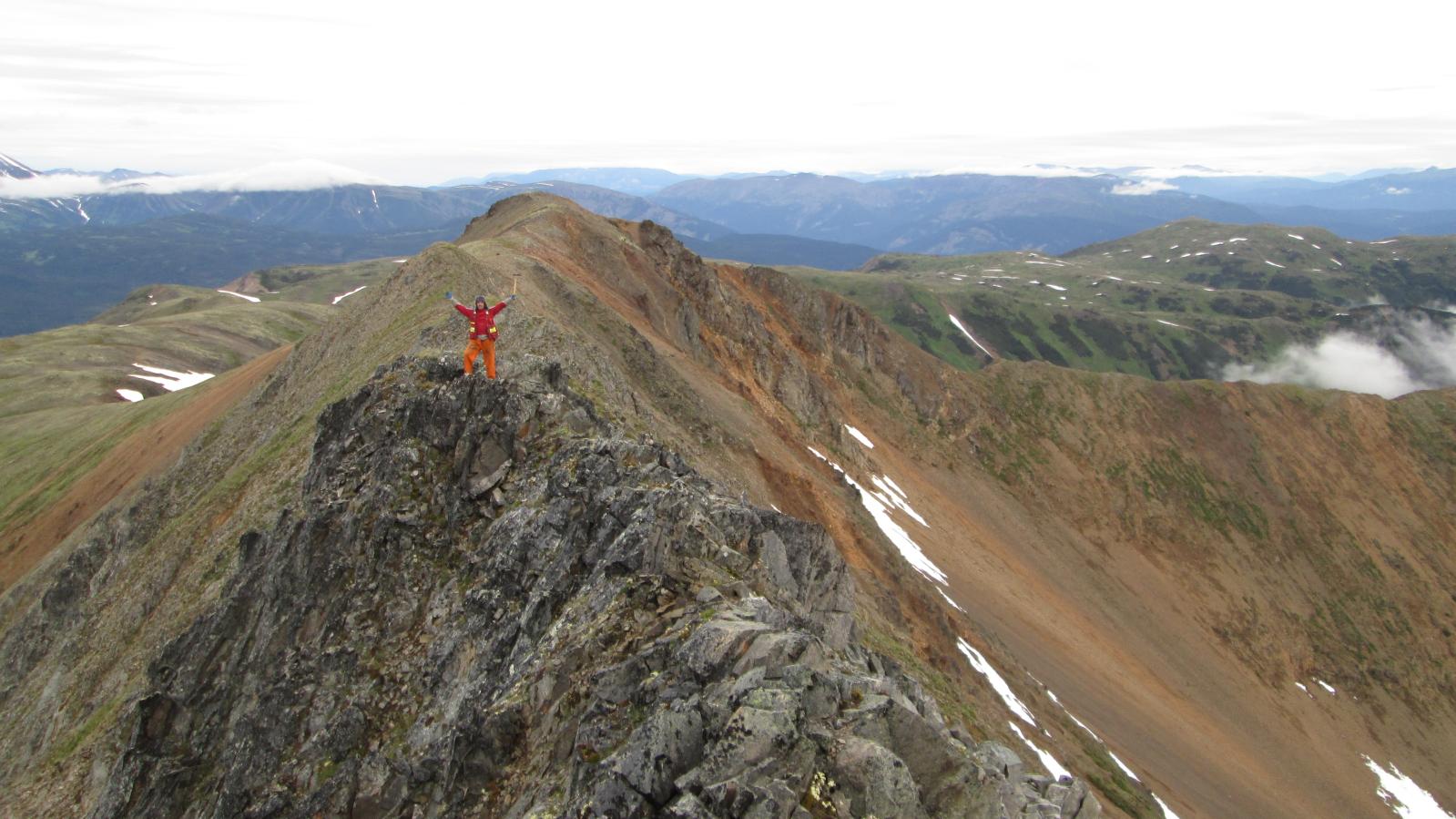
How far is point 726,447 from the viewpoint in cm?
4609

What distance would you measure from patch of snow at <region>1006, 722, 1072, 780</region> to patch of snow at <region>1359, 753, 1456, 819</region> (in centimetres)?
4879

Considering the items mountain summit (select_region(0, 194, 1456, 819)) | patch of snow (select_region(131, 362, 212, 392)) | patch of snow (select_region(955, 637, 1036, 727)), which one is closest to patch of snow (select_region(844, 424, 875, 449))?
mountain summit (select_region(0, 194, 1456, 819))

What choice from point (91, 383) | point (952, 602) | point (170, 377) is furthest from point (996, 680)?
point (170, 377)

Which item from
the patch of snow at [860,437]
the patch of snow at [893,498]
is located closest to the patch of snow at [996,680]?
the patch of snow at [893,498]

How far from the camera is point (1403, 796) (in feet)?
226

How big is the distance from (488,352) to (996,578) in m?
55.5

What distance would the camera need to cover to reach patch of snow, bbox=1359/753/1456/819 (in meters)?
67.1

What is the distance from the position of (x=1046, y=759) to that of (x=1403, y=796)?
53667mm

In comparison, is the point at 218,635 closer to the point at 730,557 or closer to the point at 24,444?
the point at 730,557

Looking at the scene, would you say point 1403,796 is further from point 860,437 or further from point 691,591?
point 691,591

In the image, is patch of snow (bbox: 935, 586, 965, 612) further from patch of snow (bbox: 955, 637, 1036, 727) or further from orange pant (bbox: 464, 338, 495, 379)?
orange pant (bbox: 464, 338, 495, 379)

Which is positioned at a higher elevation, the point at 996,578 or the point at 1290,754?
the point at 996,578

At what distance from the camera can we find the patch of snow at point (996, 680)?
1714 inches

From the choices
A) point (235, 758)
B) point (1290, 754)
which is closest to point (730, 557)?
point (235, 758)
